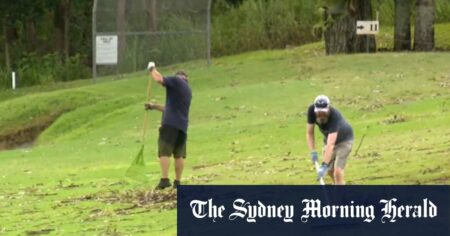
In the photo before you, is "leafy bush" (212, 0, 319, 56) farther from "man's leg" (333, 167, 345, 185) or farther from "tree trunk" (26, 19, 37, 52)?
"man's leg" (333, 167, 345, 185)

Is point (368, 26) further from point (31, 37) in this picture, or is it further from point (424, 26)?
point (31, 37)

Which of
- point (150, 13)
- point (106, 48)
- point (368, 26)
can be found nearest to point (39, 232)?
point (106, 48)

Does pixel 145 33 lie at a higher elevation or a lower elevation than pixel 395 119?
higher

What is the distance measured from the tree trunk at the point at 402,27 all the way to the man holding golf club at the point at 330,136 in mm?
24888

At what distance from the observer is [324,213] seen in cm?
1224

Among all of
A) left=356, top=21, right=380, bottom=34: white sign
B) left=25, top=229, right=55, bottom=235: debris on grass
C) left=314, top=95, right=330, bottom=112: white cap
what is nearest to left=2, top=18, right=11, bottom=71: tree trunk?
left=356, top=21, right=380, bottom=34: white sign

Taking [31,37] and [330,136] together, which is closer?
[330,136]

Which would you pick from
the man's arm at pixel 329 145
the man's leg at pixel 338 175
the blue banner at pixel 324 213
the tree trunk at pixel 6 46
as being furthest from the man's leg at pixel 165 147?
the tree trunk at pixel 6 46

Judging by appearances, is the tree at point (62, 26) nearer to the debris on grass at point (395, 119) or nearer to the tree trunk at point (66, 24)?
the tree trunk at point (66, 24)

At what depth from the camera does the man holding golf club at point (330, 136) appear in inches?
551

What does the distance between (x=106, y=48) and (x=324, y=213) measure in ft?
77.2

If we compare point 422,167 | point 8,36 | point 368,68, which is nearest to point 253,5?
Answer: point 8,36

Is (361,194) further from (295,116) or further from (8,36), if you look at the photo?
(8,36)

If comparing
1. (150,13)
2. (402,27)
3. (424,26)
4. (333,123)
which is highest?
(333,123)
